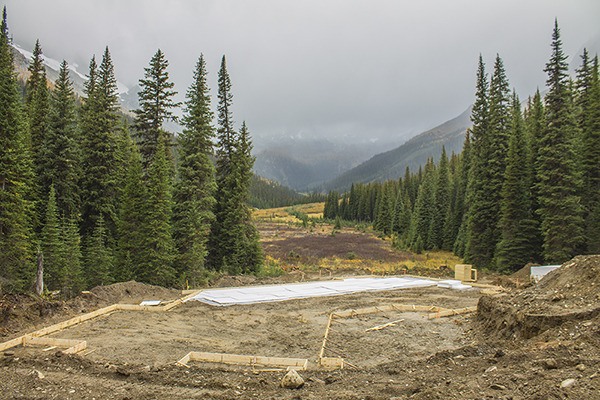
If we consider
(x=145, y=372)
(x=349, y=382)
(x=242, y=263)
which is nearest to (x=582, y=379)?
(x=349, y=382)

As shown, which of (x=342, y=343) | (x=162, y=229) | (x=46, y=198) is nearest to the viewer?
(x=342, y=343)

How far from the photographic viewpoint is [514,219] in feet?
92.0

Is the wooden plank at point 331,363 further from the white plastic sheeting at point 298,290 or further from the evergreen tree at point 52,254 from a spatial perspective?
the evergreen tree at point 52,254

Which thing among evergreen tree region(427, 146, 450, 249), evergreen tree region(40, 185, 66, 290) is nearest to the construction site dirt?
evergreen tree region(40, 185, 66, 290)

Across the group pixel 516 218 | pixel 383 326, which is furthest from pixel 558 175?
pixel 383 326

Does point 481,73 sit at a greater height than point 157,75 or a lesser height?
greater

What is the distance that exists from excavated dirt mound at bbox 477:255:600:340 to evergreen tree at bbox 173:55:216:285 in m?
14.3

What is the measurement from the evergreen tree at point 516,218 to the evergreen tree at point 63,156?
2828cm

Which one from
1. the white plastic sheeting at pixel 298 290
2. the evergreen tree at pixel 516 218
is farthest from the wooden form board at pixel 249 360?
the evergreen tree at pixel 516 218

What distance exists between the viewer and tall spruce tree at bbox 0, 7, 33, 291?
1753 cm

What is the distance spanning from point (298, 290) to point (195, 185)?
849 centimetres

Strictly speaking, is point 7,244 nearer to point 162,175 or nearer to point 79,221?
point 79,221

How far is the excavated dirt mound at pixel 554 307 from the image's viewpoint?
26.7 ft

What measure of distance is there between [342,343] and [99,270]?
574 inches
